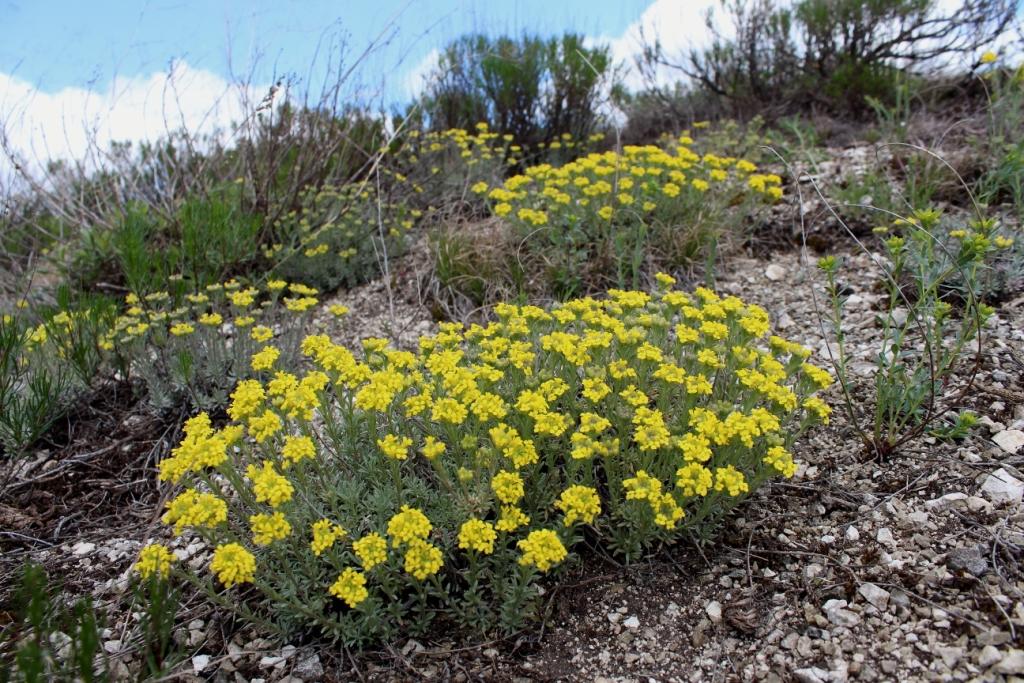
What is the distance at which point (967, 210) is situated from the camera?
14.9ft

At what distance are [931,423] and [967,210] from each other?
92.9 inches

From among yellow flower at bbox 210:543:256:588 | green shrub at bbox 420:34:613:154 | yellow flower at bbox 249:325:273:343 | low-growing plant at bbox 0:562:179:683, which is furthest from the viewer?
green shrub at bbox 420:34:613:154

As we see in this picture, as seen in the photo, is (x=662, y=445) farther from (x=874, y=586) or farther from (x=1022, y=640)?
(x=1022, y=640)

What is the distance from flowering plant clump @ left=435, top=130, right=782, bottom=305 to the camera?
172 inches

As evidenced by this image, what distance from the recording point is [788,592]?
241 cm

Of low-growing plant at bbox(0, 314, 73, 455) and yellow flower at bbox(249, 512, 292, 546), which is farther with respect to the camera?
low-growing plant at bbox(0, 314, 73, 455)

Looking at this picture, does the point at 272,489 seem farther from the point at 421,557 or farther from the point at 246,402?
the point at 421,557

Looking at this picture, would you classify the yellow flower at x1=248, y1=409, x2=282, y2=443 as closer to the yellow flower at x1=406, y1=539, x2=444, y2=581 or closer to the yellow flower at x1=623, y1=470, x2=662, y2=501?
the yellow flower at x1=406, y1=539, x2=444, y2=581

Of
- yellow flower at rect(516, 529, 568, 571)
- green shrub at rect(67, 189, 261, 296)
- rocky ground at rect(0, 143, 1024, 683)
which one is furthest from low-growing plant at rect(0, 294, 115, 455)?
yellow flower at rect(516, 529, 568, 571)

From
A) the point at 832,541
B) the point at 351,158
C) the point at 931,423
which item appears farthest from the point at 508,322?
the point at 351,158

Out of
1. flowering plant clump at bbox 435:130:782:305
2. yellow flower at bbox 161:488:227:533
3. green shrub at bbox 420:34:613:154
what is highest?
green shrub at bbox 420:34:613:154

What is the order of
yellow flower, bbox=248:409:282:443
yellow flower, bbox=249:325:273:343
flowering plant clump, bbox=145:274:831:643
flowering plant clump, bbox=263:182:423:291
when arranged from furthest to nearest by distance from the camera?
flowering plant clump, bbox=263:182:423:291 < yellow flower, bbox=249:325:273:343 < yellow flower, bbox=248:409:282:443 < flowering plant clump, bbox=145:274:831:643

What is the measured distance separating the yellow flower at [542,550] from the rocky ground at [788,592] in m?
0.42

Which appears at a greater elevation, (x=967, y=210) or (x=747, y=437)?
(x=967, y=210)
